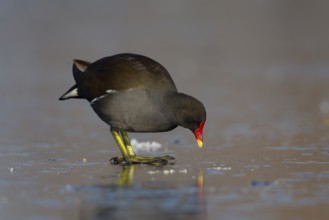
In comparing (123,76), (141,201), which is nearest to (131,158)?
(123,76)

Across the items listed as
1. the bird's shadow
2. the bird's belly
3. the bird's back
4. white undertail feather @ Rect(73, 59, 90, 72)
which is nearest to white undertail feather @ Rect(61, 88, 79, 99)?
the bird's back

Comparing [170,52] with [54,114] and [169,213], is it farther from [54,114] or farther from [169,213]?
[169,213]

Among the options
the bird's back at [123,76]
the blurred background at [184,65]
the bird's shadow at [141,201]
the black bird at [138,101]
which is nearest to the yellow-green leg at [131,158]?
the black bird at [138,101]

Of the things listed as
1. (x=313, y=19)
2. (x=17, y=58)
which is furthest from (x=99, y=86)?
(x=313, y=19)

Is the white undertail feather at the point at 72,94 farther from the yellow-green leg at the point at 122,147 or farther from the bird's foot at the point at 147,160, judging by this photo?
the bird's foot at the point at 147,160

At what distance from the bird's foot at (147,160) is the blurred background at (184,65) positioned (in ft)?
1.43

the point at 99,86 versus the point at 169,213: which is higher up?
the point at 99,86

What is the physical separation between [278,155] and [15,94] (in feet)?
22.6

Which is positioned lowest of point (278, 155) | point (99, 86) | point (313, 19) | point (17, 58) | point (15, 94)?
point (278, 155)

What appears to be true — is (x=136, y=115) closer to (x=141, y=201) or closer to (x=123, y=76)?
(x=123, y=76)

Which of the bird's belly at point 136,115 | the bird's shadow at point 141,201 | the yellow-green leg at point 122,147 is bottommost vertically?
the bird's shadow at point 141,201

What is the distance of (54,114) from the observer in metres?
11.8

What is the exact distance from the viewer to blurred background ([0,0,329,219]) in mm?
9391

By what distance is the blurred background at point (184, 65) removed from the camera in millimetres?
9391
